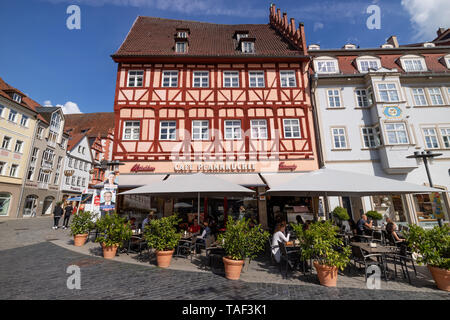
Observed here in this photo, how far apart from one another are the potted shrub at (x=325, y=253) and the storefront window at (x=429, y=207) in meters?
13.2

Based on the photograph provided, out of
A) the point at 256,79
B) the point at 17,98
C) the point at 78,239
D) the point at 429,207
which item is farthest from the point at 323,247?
the point at 17,98

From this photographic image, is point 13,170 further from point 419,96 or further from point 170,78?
point 419,96

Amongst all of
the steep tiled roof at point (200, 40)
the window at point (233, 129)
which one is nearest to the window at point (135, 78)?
the steep tiled roof at point (200, 40)

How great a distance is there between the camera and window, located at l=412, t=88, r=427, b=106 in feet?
49.2

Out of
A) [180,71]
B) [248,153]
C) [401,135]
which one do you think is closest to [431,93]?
[401,135]

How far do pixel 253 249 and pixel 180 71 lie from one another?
12.7 meters

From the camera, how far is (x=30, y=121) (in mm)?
24016

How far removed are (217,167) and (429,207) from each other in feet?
45.7

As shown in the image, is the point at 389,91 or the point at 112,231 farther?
the point at 389,91

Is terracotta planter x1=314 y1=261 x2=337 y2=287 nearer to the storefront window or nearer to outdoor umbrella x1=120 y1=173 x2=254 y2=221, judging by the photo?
outdoor umbrella x1=120 y1=173 x2=254 y2=221

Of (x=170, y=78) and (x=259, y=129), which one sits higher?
(x=170, y=78)

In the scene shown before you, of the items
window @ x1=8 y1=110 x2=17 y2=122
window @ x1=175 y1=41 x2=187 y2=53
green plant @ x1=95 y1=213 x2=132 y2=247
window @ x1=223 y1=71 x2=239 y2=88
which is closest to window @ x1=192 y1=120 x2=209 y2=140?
window @ x1=223 y1=71 x2=239 y2=88

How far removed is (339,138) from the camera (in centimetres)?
1447

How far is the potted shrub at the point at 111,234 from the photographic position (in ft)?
22.5
